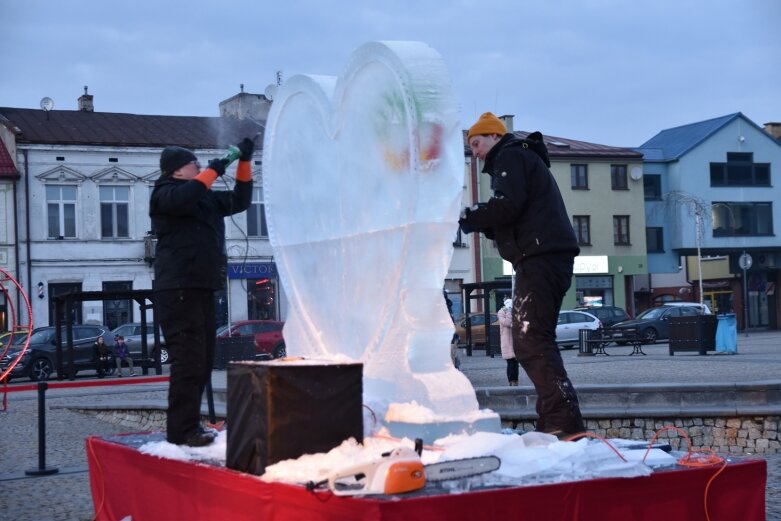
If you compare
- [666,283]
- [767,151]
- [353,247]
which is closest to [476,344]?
[666,283]

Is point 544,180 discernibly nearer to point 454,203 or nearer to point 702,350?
point 454,203

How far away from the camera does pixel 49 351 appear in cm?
3088

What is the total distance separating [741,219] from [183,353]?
2274 inches

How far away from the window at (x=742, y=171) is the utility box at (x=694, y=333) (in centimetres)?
3352

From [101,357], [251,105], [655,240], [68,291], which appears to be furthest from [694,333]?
[655,240]

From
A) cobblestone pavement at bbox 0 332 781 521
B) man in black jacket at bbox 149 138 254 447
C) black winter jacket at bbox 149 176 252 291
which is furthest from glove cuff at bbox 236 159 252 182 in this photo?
cobblestone pavement at bbox 0 332 781 521

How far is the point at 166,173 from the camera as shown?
6.93 meters

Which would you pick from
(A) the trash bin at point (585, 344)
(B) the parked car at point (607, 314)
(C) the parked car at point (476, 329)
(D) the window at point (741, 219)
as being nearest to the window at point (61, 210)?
(C) the parked car at point (476, 329)

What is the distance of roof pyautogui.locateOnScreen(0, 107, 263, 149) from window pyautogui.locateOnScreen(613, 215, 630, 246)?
72.3ft

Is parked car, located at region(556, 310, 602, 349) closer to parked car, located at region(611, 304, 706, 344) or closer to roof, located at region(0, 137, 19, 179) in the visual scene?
parked car, located at region(611, 304, 706, 344)

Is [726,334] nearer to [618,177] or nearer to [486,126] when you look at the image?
[486,126]

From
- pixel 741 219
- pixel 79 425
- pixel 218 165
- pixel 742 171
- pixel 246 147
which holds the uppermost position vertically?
pixel 742 171

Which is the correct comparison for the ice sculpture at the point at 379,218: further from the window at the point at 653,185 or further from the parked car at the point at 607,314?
the window at the point at 653,185

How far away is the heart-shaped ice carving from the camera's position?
6184 mm
